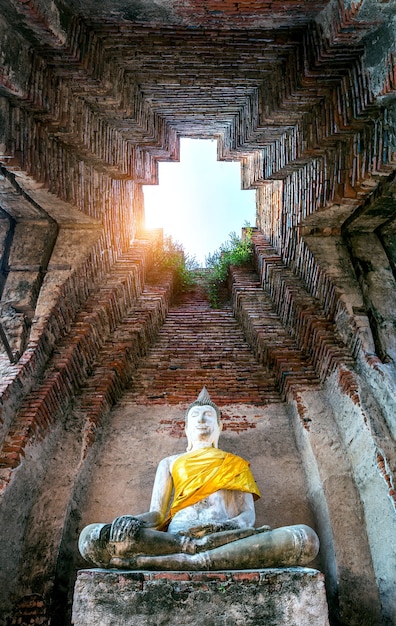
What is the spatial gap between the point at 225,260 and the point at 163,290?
1.61 metres

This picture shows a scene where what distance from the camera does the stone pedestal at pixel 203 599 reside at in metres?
3.32

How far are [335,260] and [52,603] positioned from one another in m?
4.87

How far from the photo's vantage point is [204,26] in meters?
4.96

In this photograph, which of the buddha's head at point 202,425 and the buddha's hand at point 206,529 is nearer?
the buddha's hand at point 206,529

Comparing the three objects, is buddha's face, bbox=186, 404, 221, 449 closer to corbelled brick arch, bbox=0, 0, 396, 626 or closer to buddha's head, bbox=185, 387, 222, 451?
buddha's head, bbox=185, 387, 222, 451

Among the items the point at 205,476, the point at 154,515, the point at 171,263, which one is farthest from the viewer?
the point at 171,263

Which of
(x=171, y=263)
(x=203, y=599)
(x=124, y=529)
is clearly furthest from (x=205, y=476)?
(x=171, y=263)

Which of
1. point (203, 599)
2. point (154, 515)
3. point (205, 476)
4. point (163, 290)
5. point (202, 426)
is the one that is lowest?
point (154, 515)

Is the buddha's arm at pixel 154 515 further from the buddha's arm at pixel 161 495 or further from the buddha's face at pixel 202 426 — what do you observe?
the buddha's face at pixel 202 426

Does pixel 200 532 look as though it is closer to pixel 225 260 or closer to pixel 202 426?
pixel 202 426

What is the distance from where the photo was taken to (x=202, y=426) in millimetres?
5121

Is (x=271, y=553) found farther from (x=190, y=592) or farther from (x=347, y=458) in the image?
(x=347, y=458)

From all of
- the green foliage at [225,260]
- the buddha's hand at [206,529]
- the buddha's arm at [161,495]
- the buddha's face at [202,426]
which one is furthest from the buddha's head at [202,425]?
the green foliage at [225,260]

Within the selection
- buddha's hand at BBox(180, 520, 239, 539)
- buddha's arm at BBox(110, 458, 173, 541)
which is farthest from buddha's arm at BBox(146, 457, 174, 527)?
buddha's hand at BBox(180, 520, 239, 539)
